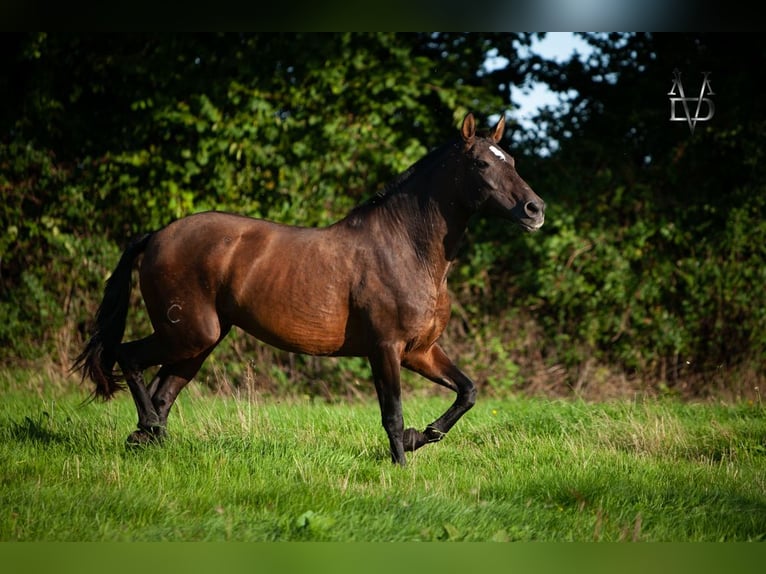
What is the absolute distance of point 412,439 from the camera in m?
5.61

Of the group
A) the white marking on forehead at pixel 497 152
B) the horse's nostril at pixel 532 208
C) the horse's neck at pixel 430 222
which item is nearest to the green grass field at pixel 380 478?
the horse's neck at pixel 430 222

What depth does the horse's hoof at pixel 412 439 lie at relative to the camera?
18.4 ft

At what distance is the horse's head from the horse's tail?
8.25 feet

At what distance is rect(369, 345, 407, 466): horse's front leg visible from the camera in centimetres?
546

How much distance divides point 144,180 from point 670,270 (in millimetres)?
6388

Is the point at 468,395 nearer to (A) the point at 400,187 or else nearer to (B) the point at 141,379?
(A) the point at 400,187

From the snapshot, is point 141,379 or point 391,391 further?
point 141,379

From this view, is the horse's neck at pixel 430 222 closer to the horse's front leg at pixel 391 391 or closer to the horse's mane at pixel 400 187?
the horse's mane at pixel 400 187

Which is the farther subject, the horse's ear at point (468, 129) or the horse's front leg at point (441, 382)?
the horse's front leg at point (441, 382)

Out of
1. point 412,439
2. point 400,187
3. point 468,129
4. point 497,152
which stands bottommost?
point 412,439

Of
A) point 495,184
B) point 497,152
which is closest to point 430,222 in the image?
point 495,184

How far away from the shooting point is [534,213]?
17.4 ft

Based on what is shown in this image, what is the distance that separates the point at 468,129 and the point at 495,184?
424 mm

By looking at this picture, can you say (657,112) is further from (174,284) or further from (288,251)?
(174,284)
